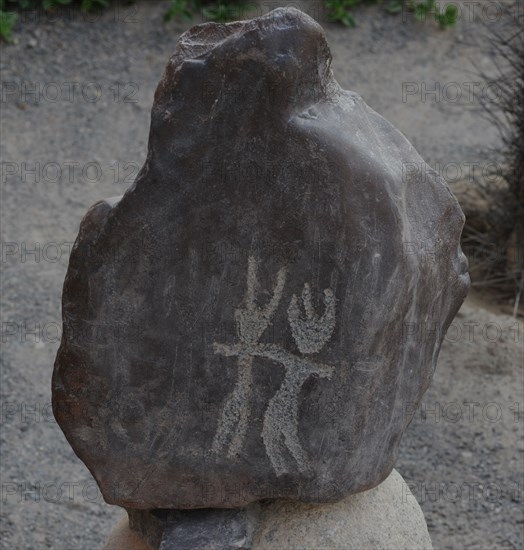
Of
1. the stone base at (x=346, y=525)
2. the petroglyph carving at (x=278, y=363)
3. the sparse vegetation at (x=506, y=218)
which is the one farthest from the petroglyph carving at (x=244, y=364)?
the sparse vegetation at (x=506, y=218)

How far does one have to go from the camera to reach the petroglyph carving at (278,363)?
222 centimetres

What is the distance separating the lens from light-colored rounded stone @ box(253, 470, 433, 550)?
96.1 inches

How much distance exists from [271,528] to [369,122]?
2.86 feet

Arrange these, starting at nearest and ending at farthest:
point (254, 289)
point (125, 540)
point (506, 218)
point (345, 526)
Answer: point (254, 289) → point (345, 526) → point (125, 540) → point (506, 218)

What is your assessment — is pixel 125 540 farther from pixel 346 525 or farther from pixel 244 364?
pixel 244 364

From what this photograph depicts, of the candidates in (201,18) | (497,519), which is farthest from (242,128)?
(201,18)

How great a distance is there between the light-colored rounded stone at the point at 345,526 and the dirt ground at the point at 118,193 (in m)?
1.03

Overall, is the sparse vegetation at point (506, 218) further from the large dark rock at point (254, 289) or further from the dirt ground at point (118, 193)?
the large dark rock at point (254, 289)

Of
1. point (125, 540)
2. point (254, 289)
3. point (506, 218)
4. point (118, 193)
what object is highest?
point (254, 289)

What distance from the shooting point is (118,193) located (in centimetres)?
533

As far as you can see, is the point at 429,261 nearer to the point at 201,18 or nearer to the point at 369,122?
the point at 369,122

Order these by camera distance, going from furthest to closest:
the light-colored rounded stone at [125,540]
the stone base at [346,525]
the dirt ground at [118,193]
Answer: the dirt ground at [118,193] < the light-colored rounded stone at [125,540] < the stone base at [346,525]

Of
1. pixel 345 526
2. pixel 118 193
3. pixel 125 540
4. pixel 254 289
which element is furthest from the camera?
pixel 118 193

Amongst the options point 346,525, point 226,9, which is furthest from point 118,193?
point 346,525
